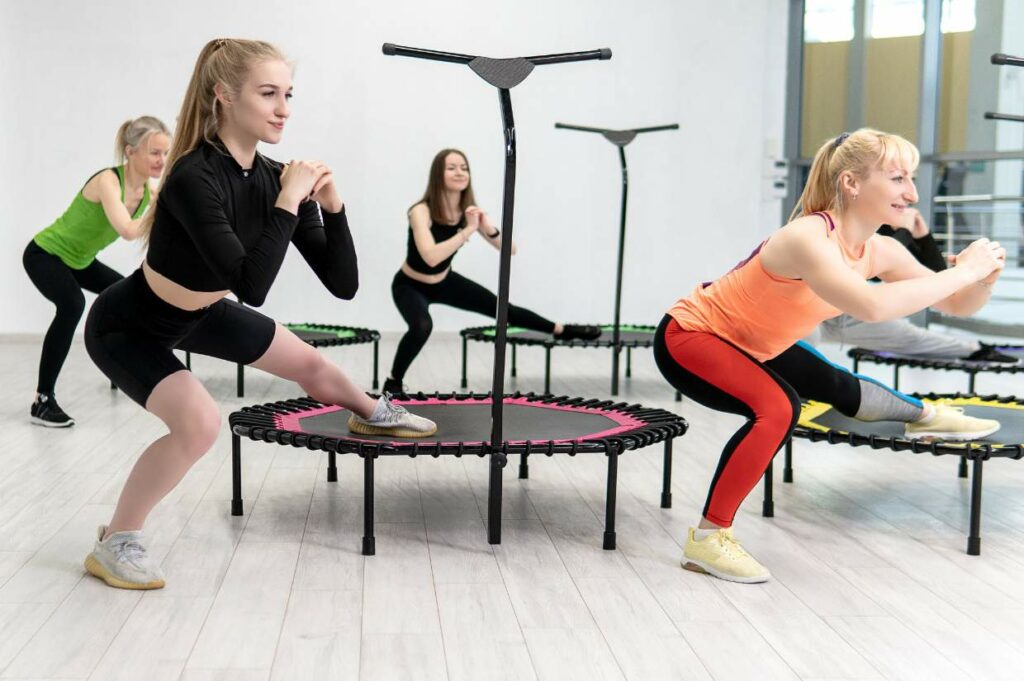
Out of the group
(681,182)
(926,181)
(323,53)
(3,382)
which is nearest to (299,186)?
(3,382)

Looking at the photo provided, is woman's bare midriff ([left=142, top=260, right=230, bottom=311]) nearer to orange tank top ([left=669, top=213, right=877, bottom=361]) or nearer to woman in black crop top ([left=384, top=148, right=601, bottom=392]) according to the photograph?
orange tank top ([left=669, top=213, right=877, bottom=361])

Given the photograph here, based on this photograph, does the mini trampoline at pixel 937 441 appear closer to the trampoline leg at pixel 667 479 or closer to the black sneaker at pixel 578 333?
the trampoline leg at pixel 667 479

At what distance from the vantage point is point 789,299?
8.86 ft

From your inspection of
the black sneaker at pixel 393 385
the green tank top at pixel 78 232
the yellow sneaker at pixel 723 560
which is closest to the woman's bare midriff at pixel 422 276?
the black sneaker at pixel 393 385

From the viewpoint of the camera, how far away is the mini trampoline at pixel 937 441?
281 centimetres

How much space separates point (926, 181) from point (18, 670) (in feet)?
23.9

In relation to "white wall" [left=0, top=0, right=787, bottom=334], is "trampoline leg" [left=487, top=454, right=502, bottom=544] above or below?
below

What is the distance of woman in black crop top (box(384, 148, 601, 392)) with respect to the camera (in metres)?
5.11

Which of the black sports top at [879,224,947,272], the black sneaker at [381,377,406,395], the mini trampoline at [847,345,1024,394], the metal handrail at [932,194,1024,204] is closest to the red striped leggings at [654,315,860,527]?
the mini trampoline at [847,345,1024,394]

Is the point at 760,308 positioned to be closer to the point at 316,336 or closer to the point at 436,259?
the point at 436,259

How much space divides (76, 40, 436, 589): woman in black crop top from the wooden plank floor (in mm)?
242

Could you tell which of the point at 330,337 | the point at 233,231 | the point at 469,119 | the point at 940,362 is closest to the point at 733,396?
the point at 233,231

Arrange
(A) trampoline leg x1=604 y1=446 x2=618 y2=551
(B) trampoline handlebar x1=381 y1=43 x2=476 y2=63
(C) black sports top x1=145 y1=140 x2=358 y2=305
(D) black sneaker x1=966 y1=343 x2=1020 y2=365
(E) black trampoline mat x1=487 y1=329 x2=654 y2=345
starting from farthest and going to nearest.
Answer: (E) black trampoline mat x1=487 y1=329 x2=654 y2=345 → (D) black sneaker x1=966 y1=343 x2=1020 y2=365 → (A) trampoline leg x1=604 y1=446 x2=618 y2=551 → (B) trampoline handlebar x1=381 y1=43 x2=476 y2=63 → (C) black sports top x1=145 y1=140 x2=358 y2=305

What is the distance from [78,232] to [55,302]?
28 cm
